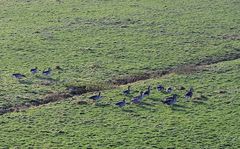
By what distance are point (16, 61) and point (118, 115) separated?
9752mm

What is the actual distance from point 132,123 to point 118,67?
8023mm

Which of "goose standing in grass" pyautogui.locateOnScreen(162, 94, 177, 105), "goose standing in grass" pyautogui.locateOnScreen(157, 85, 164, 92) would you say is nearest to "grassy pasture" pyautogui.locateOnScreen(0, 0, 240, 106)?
"goose standing in grass" pyautogui.locateOnScreen(157, 85, 164, 92)

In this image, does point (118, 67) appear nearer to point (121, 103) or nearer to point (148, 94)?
point (148, 94)

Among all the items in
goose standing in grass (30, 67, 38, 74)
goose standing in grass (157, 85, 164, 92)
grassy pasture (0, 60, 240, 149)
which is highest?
goose standing in grass (30, 67, 38, 74)

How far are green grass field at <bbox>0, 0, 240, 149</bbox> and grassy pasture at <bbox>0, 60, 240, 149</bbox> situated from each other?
0.13ft

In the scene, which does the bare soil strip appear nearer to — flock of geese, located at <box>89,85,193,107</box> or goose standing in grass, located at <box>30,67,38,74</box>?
flock of geese, located at <box>89,85,193,107</box>

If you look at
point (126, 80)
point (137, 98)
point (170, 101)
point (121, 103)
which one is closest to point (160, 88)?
point (170, 101)

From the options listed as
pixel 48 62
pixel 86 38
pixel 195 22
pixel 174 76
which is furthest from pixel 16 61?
pixel 195 22

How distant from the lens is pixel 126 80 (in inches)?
1340

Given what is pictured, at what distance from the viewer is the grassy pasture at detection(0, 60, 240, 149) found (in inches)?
1034

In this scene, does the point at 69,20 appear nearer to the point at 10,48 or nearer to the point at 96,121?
the point at 10,48

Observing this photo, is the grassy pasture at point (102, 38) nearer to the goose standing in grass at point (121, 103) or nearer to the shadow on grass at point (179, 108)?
the goose standing in grass at point (121, 103)

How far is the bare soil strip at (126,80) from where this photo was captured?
3028cm

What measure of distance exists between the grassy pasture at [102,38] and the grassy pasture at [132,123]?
2.31 metres
